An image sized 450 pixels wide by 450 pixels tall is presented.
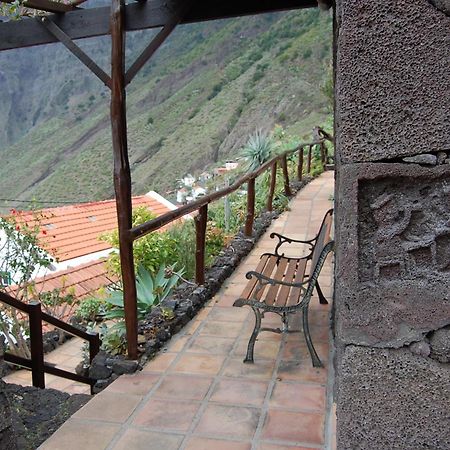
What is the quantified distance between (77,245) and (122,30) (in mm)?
8717

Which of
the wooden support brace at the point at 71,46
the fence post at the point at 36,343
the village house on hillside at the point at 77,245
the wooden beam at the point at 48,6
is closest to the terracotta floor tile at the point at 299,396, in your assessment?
the fence post at the point at 36,343

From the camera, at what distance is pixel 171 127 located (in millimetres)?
52562

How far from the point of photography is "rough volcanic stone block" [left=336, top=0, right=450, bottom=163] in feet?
5.65

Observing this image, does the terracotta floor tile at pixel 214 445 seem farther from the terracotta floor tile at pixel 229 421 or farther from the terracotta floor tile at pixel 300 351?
the terracotta floor tile at pixel 300 351

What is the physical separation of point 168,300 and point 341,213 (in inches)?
91.2

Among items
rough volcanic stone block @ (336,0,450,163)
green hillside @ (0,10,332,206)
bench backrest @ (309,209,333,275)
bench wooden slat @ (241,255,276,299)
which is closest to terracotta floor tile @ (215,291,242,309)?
bench wooden slat @ (241,255,276,299)

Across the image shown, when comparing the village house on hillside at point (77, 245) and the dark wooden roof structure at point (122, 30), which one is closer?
the dark wooden roof structure at point (122, 30)

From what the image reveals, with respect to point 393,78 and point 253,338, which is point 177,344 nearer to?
point 253,338

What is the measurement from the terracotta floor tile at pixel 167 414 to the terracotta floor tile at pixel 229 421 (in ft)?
0.24

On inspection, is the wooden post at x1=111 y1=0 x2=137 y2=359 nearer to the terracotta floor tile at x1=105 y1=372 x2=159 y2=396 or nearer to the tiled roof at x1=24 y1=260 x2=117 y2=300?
the terracotta floor tile at x1=105 y1=372 x2=159 y2=396

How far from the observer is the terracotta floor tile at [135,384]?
9.40 feet

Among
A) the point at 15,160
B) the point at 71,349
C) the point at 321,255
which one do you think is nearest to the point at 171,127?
the point at 15,160

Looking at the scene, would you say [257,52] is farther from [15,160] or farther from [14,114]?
[14,114]

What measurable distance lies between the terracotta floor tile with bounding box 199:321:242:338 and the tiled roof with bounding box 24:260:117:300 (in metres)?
4.94
